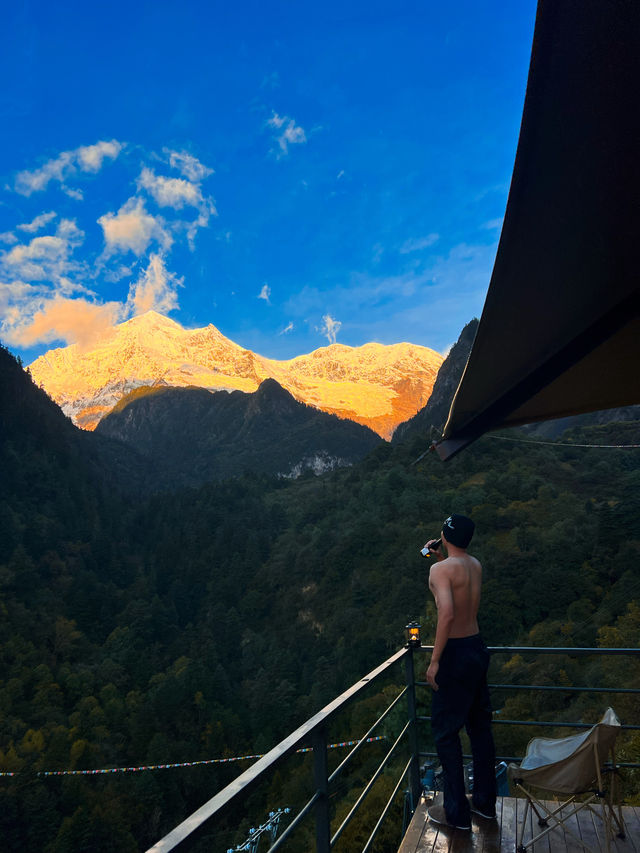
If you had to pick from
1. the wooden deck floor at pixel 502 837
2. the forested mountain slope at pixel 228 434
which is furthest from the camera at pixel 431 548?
the forested mountain slope at pixel 228 434

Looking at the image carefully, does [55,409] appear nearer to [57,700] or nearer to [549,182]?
[57,700]

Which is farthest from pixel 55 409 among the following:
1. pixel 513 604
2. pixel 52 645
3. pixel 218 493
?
pixel 513 604

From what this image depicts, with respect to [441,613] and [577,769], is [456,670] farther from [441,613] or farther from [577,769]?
[577,769]

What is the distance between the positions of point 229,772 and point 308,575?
22.4m

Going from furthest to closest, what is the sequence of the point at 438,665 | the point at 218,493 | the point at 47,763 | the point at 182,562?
the point at 218,493
the point at 182,562
the point at 47,763
the point at 438,665

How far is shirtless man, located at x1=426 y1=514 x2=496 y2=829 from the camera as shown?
270 centimetres

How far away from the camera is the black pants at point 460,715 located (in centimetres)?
271

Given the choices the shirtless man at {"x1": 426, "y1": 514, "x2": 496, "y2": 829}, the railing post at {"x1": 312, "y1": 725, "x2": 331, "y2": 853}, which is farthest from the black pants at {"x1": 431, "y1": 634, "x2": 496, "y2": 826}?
the railing post at {"x1": 312, "y1": 725, "x2": 331, "y2": 853}

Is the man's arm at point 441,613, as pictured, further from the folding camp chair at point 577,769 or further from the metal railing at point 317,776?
the folding camp chair at point 577,769

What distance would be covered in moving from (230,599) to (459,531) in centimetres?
7585

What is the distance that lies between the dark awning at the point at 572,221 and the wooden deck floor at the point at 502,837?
6.80 feet

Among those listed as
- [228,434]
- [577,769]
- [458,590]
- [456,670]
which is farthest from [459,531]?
[228,434]

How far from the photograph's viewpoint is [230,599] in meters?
74.6

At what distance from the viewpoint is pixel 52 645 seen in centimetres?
6531
